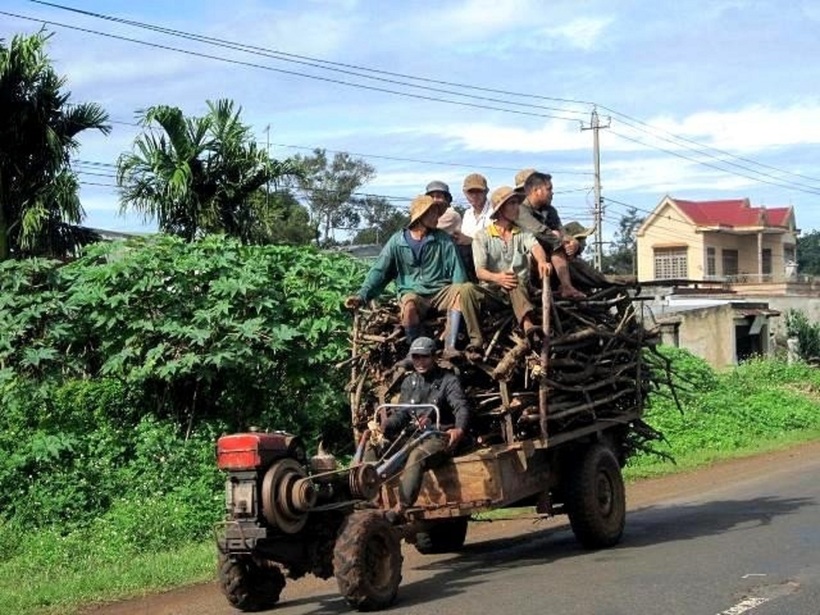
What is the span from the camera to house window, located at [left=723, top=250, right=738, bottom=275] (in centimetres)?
6519

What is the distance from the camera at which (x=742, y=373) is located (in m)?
31.2

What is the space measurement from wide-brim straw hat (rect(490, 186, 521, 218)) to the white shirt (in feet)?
3.13

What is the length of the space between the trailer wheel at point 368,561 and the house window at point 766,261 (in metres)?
61.5

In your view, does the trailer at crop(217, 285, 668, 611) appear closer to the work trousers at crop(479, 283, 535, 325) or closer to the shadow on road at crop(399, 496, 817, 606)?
the work trousers at crop(479, 283, 535, 325)

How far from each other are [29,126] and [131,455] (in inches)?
234

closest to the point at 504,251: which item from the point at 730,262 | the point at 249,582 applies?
the point at 249,582

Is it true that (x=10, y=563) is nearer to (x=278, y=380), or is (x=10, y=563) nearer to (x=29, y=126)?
(x=278, y=380)

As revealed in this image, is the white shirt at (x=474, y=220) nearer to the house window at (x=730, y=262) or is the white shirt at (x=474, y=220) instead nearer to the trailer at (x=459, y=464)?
the trailer at (x=459, y=464)

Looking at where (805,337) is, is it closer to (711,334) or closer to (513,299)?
(711,334)

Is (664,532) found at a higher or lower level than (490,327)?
lower

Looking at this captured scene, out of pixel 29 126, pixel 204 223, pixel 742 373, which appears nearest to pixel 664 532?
pixel 204 223

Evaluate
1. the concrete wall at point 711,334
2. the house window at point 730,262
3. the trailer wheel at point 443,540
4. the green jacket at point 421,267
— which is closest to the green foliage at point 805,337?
the concrete wall at point 711,334

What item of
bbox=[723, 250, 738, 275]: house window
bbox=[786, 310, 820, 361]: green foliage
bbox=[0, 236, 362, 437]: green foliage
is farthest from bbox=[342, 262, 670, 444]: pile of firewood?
bbox=[723, 250, 738, 275]: house window

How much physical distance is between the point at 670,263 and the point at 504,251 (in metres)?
56.3
